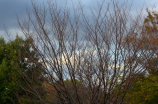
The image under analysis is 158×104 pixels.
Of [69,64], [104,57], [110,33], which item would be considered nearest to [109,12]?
[110,33]

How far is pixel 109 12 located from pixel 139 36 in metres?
1.54

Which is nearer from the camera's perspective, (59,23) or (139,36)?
(59,23)

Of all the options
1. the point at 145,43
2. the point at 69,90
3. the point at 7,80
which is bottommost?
the point at 69,90

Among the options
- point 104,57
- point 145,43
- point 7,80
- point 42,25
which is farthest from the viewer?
point 7,80

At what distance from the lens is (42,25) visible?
321 inches

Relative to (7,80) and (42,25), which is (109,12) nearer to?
(42,25)

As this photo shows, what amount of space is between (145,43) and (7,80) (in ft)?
44.9

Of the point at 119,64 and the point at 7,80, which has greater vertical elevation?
the point at 7,80

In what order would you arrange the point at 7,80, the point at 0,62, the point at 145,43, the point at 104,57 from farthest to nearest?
the point at 0,62, the point at 7,80, the point at 145,43, the point at 104,57

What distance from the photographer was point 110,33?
7.86 meters

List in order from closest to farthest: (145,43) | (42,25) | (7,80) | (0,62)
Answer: (42,25)
(145,43)
(7,80)
(0,62)

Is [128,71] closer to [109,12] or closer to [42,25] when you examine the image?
[109,12]

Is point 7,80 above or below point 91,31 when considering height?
above

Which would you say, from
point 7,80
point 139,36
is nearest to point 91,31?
point 139,36
